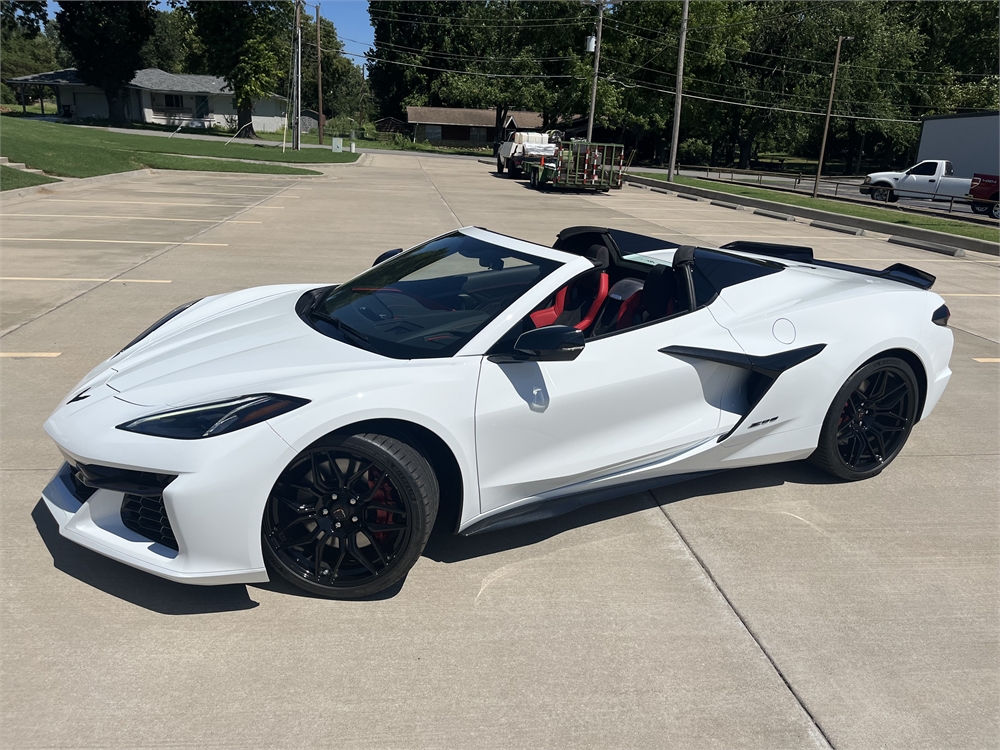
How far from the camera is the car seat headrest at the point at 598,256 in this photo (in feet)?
13.4

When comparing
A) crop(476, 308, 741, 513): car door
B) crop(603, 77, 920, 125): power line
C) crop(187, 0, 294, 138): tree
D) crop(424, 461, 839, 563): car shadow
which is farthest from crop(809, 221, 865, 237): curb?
crop(187, 0, 294, 138): tree

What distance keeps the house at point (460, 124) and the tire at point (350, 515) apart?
80435mm

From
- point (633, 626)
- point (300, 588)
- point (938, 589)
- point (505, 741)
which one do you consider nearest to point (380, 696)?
point (505, 741)

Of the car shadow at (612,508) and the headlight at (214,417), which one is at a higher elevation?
the headlight at (214,417)

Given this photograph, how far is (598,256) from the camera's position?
166 inches

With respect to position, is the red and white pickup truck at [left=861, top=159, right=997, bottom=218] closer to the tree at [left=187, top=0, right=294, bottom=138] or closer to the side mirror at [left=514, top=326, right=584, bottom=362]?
the side mirror at [left=514, top=326, right=584, bottom=362]

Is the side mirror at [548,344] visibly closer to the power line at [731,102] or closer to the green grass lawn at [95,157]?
the green grass lawn at [95,157]

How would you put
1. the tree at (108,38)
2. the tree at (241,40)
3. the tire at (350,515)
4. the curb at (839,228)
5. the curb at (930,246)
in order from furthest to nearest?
1. the tree at (108,38)
2. the tree at (241,40)
3. the curb at (839,228)
4. the curb at (930,246)
5. the tire at (350,515)

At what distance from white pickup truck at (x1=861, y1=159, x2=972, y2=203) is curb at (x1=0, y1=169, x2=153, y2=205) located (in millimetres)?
27916

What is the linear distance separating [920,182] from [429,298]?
33.0 metres

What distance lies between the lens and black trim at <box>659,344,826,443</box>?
3918 mm

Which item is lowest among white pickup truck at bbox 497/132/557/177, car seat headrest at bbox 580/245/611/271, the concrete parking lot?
the concrete parking lot

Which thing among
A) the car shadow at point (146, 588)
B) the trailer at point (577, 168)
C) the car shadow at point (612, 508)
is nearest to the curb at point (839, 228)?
the trailer at point (577, 168)

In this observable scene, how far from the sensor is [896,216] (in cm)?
2328
